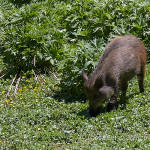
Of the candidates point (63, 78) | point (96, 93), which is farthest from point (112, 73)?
point (63, 78)

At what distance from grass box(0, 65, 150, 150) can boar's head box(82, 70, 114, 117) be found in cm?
21

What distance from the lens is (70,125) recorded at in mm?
7168

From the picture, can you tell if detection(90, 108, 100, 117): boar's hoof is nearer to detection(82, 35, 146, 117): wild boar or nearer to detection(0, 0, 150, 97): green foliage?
detection(82, 35, 146, 117): wild boar

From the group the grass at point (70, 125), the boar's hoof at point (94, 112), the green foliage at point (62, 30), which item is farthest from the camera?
the green foliage at point (62, 30)

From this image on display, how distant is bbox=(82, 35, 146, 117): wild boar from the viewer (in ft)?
25.2

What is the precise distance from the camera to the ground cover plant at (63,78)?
21.9 ft

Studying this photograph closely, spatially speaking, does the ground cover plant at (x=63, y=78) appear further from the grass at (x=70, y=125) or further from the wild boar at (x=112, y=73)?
the wild boar at (x=112, y=73)

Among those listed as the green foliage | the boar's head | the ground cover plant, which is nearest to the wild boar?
the boar's head

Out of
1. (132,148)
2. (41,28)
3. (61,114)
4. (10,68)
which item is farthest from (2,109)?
(132,148)

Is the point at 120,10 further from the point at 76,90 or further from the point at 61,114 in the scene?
the point at 61,114

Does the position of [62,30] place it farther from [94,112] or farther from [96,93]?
[94,112]

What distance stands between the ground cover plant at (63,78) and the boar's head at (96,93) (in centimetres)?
22

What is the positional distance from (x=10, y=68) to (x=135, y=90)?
3753 millimetres

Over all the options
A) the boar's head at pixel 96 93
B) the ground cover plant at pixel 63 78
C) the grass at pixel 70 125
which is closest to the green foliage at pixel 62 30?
the ground cover plant at pixel 63 78
